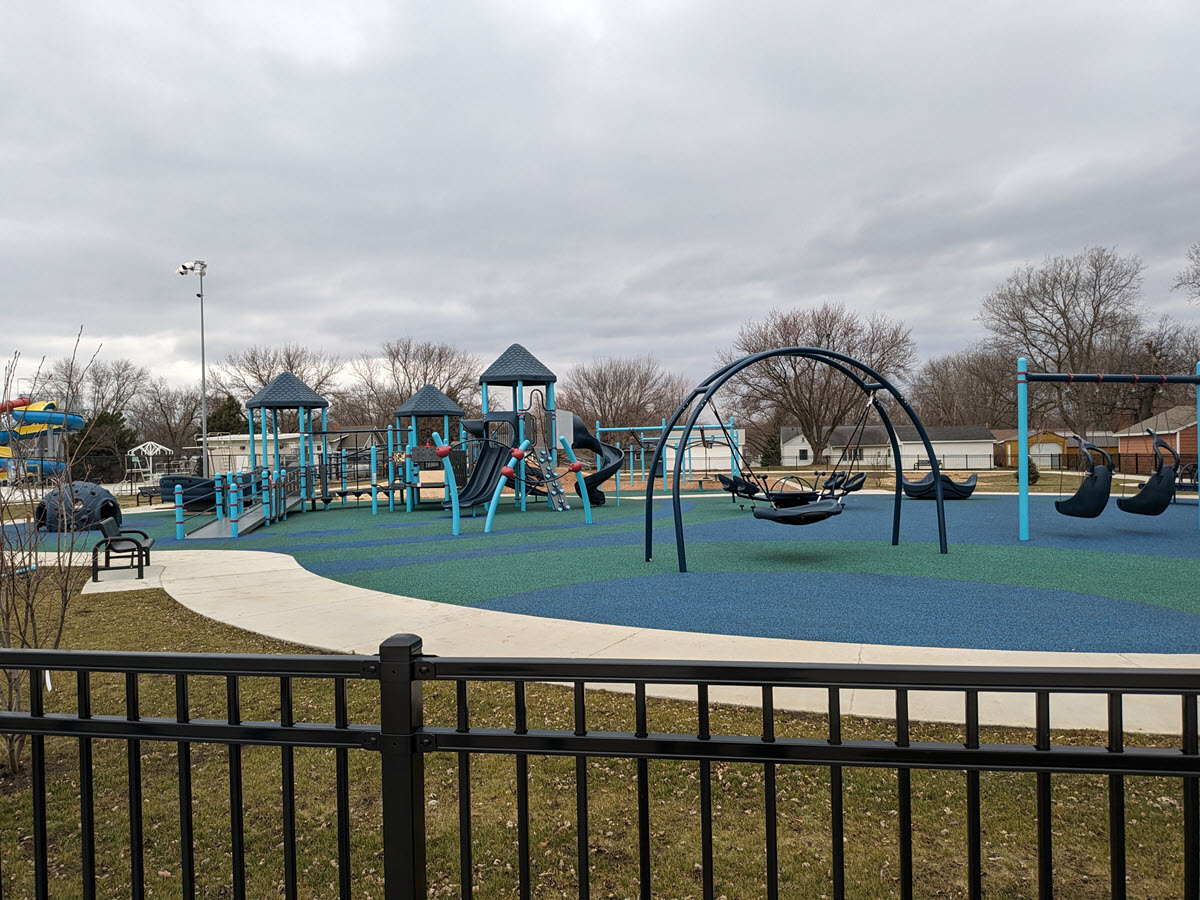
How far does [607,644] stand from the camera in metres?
6.26

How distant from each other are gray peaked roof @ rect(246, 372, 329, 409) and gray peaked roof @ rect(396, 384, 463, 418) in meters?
2.65

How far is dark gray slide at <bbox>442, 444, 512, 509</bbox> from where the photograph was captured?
20.2 m

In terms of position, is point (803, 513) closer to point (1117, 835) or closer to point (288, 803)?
Result: point (1117, 835)

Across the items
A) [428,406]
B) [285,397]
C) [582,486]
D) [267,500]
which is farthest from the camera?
[428,406]

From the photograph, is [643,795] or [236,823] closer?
[643,795]

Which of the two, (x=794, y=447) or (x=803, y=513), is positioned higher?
(x=803, y=513)

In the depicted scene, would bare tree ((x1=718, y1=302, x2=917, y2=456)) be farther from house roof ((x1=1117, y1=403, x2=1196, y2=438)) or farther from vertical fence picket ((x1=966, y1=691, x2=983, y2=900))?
vertical fence picket ((x1=966, y1=691, x2=983, y2=900))

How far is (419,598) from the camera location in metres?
8.75

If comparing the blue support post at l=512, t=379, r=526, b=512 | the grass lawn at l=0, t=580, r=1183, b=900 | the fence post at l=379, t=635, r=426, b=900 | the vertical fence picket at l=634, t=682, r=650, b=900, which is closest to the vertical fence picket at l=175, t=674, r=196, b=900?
the fence post at l=379, t=635, r=426, b=900

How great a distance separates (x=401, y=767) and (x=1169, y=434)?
5395 cm

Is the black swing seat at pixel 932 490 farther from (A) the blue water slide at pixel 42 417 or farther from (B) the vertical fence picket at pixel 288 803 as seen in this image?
(B) the vertical fence picket at pixel 288 803

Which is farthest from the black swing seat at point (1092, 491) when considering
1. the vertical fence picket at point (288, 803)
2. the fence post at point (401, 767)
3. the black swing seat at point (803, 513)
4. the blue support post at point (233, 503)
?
the blue support post at point (233, 503)

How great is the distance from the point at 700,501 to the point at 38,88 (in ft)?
63.4

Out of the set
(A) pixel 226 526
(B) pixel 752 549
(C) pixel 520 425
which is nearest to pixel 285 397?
(A) pixel 226 526
